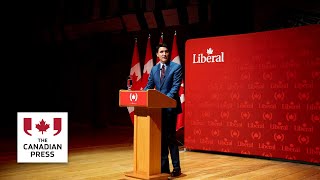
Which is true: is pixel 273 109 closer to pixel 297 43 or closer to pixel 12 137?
pixel 297 43

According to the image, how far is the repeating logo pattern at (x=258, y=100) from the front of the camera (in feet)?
17.6

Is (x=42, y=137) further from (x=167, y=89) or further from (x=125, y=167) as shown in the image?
(x=167, y=89)

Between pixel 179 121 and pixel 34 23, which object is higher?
pixel 34 23

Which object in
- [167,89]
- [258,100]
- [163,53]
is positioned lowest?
[258,100]

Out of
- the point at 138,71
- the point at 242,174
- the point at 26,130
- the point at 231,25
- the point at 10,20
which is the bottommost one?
the point at 242,174

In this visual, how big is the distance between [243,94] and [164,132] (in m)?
2.05

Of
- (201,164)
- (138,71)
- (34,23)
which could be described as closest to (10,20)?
(34,23)

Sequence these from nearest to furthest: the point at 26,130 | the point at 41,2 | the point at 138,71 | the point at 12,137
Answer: the point at 26,130, the point at 138,71, the point at 12,137, the point at 41,2

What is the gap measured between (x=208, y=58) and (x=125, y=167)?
2258mm

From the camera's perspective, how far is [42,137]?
5.07 meters

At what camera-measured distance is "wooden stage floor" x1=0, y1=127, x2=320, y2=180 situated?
454cm

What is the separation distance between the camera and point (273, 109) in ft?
18.6

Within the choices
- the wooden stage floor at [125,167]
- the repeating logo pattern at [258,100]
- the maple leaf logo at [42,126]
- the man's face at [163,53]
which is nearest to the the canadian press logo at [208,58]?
the repeating logo pattern at [258,100]

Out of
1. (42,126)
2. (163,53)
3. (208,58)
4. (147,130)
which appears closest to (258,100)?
(208,58)
